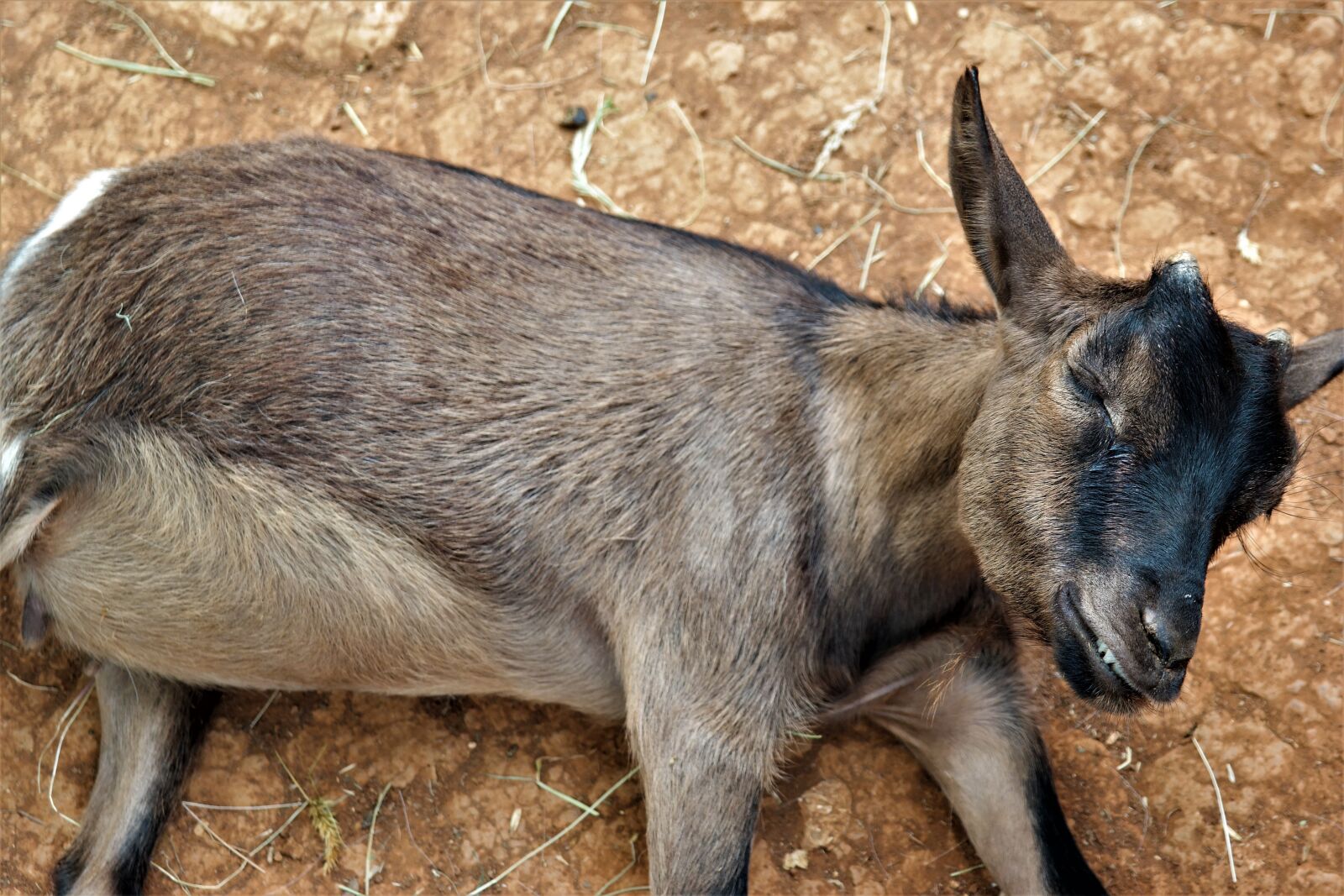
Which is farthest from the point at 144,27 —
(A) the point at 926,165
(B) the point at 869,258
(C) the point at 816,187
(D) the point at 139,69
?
(A) the point at 926,165

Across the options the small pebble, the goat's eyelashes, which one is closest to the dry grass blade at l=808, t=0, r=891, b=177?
the small pebble

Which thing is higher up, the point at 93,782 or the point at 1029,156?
the point at 1029,156

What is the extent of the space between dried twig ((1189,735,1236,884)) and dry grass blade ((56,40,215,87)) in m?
4.17

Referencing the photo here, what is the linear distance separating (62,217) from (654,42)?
2292 millimetres

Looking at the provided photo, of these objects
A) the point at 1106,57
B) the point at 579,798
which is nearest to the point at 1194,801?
the point at 579,798

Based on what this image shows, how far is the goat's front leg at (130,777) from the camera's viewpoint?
12.3 ft

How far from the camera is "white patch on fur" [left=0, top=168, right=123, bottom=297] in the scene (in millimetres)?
3680

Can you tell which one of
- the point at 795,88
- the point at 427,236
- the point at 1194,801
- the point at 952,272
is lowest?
the point at 1194,801

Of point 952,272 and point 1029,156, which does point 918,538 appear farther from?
point 1029,156

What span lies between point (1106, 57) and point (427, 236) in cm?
289

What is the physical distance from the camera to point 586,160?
4875mm

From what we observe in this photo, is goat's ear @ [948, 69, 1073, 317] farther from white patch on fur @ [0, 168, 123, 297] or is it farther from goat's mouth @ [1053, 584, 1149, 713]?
white patch on fur @ [0, 168, 123, 297]

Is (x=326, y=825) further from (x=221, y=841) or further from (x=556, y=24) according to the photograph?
(x=556, y=24)

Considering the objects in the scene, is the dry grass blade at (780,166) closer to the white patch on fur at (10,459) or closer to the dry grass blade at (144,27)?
the dry grass blade at (144,27)
